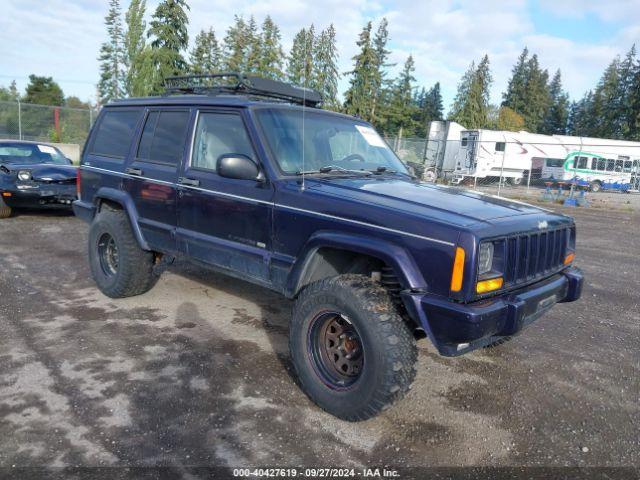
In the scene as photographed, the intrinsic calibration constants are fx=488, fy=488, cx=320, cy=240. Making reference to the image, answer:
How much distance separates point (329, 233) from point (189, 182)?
1.56m

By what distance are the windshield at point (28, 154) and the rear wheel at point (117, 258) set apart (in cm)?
607

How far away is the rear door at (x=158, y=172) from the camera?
4.34 m

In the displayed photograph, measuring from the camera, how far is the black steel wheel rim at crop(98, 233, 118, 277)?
525 centimetres

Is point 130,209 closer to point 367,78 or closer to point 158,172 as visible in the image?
point 158,172

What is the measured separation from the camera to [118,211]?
5137mm

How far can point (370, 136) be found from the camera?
4.63 meters

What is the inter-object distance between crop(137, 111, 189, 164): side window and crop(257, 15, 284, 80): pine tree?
20901mm

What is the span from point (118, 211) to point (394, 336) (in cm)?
354

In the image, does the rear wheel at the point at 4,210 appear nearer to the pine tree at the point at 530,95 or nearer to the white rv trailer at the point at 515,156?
the white rv trailer at the point at 515,156

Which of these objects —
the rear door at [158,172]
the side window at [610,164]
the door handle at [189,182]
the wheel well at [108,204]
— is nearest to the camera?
the door handle at [189,182]

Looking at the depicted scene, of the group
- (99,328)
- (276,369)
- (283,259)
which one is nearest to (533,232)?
(283,259)

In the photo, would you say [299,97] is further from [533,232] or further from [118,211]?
[533,232]

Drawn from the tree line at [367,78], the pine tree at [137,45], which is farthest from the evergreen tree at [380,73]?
the pine tree at [137,45]

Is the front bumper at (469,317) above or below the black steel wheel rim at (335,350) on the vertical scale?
above
